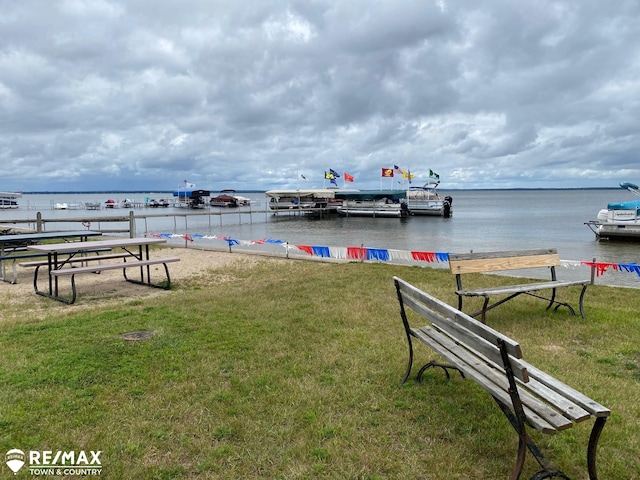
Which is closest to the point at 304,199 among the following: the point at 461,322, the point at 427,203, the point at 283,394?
the point at 427,203

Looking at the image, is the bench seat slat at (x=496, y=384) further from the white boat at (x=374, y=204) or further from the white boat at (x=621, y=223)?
the white boat at (x=374, y=204)

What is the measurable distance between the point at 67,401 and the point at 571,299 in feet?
24.7

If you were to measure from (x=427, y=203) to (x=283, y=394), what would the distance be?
2196 inches

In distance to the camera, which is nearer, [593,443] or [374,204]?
[593,443]

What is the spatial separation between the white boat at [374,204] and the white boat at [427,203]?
0.93 meters

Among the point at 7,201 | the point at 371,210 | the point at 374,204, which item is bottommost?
the point at 371,210

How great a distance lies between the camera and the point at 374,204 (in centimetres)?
5772

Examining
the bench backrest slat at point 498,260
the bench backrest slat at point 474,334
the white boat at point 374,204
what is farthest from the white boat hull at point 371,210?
the bench backrest slat at point 474,334

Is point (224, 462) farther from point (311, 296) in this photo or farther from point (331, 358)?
point (311, 296)

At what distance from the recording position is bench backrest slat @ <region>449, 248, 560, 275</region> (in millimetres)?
6145

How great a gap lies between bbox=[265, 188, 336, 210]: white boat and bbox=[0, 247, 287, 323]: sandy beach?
46608mm

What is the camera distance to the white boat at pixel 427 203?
56781mm

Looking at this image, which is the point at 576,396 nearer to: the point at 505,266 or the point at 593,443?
the point at 593,443

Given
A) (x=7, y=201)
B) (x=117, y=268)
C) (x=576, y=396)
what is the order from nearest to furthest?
(x=576, y=396), (x=117, y=268), (x=7, y=201)
